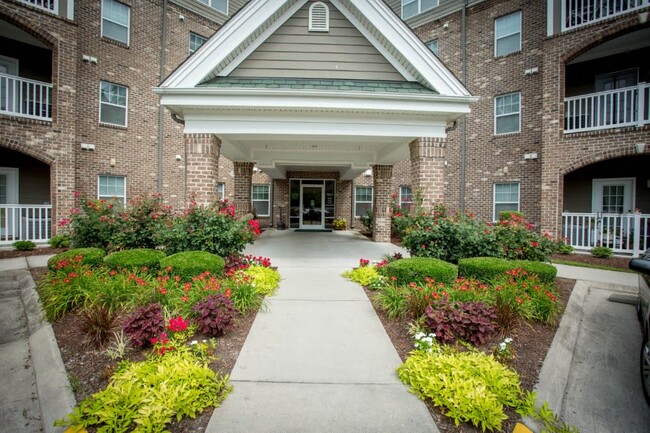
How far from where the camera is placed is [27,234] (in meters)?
9.98

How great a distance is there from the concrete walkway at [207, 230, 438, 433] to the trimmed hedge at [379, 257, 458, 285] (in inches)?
28.5

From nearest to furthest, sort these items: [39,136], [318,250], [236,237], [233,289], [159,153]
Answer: [233,289] < [236,237] < [318,250] < [39,136] < [159,153]

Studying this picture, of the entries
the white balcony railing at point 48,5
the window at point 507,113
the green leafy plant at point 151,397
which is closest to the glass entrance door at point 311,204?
the window at point 507,113

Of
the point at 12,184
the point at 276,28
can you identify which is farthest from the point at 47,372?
the point at 12,184

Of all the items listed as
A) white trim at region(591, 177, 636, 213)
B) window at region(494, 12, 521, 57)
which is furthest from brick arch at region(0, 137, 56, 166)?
white trim at region(591, 177, 636, 213)

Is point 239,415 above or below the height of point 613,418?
above

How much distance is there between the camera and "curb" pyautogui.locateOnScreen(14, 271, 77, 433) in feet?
8.32

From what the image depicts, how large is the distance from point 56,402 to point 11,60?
1422cm

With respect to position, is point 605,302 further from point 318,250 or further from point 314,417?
point 318,250

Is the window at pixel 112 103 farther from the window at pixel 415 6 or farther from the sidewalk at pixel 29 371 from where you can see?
the window at pixel 415 6

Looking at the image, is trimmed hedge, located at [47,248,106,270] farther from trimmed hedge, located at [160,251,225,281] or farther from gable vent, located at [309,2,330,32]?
gable vent, located at [309,2,330,32]

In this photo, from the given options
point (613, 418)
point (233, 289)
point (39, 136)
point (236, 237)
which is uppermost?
point (39, 136)

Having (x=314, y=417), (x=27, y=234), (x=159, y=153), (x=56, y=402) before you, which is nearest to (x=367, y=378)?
(x=314, y=417)

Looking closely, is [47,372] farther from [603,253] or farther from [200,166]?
[603,253]
